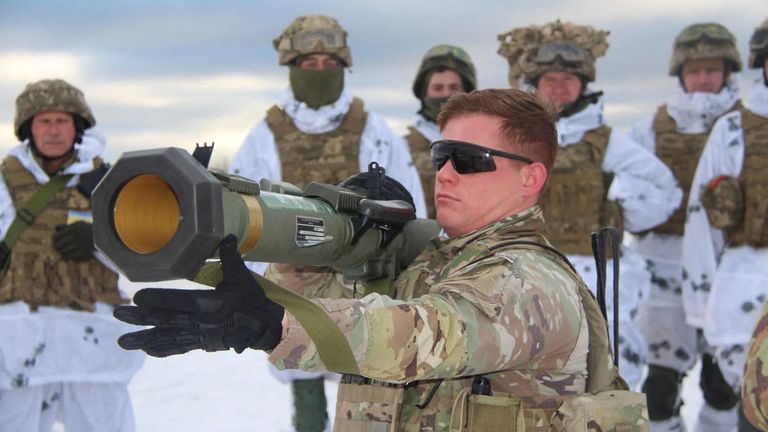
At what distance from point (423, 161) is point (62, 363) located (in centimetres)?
239

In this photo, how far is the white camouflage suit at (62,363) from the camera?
193 inches

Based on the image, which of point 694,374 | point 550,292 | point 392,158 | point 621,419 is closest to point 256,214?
point 550,292

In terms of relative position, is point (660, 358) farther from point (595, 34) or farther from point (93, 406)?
point (93, 406)

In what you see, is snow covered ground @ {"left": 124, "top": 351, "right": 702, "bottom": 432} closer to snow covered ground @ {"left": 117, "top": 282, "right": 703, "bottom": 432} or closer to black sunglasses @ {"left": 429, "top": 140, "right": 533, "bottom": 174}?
snow covered ground @ {"left": 117, "top": 282, "right": 703, "bottom": 432}

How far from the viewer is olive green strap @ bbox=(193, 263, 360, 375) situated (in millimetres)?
1452

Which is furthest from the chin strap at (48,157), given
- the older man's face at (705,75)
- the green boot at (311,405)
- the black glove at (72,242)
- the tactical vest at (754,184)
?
→ the older man's face at (705,75)

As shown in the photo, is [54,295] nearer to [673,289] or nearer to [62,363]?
[62,363]

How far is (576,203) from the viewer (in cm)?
503

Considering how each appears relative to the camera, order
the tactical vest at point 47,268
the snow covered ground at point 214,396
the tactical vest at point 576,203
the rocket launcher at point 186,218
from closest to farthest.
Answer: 1. the rocket launcher at point 186,218
2. the tactical vest at point 47,268
3. the tactical vest at point 576,203
4. the snow covered ground at point 214,396

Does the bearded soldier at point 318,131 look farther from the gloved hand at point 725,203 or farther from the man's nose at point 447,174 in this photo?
the man's nose at point 447,174

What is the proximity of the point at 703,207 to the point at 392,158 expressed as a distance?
177 centimetres

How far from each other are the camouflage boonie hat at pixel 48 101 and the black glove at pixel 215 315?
394cm

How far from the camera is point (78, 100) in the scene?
16.9ft

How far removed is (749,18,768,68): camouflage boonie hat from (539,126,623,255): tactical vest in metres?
1.07
